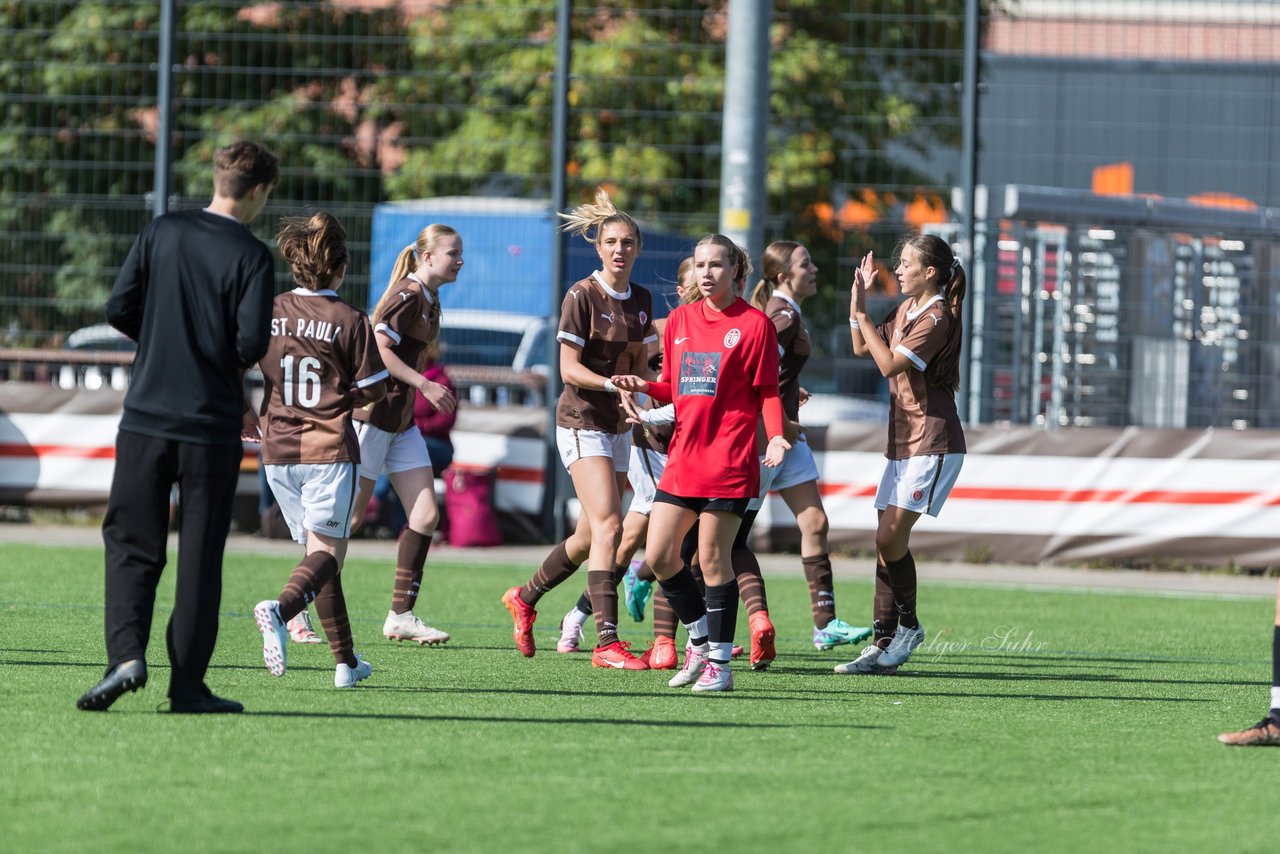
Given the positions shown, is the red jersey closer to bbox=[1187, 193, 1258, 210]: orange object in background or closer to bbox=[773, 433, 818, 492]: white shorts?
bbox=[773, 433, 818, 492]: white shorts

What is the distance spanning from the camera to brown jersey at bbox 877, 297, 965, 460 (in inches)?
325

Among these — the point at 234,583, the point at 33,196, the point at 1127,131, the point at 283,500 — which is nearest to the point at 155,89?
the point at 33,196

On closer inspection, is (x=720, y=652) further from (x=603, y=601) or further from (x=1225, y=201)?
(x=1225, y=201)

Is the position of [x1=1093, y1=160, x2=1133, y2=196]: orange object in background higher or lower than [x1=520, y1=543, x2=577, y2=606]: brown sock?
higher

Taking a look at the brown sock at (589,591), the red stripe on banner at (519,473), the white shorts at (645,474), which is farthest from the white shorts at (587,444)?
the red stripe on banner at (519,473)

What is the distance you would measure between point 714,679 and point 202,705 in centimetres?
203

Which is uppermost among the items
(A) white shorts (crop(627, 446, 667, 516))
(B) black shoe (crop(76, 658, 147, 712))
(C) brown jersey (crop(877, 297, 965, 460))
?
(C) brown jersey (crop(877, 297, 965, 460))

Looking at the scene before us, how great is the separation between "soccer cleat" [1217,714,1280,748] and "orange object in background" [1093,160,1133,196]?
35.3ft

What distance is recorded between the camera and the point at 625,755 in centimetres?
599

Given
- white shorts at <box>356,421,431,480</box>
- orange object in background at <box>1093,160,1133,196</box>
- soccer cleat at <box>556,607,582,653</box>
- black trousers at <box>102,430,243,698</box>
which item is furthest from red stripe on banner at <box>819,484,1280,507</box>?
black trousers at <box>102,430,243,698</box>

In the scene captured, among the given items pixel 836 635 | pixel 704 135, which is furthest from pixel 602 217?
pixel 704 135

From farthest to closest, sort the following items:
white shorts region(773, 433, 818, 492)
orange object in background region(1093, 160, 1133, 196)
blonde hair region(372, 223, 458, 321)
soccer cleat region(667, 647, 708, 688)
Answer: orange object in background region(1093, 160, 1133, 196) < white shorts region(773, 433, 818, 492) < blonde hair region(372, 223, 458, 321) < soccer cleat region(667, 647, 708, 688)

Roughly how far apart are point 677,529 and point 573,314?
1.38 metres

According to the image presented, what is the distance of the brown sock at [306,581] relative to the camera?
7.24m
